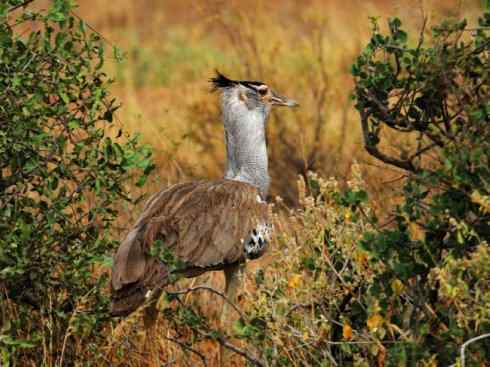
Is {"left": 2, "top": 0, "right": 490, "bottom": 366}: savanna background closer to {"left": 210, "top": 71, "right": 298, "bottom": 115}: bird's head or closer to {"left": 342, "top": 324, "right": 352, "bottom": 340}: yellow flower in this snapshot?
{"left": 342, "top": 324, "right": 352, "bottom": 340}: yellow flower

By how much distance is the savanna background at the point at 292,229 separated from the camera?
3.02 metres

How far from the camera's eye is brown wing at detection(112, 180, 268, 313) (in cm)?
368

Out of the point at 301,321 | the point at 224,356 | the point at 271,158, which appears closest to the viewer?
the point at 301,321

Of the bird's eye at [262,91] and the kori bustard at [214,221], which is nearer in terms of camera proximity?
the kori bustard at [214,221]

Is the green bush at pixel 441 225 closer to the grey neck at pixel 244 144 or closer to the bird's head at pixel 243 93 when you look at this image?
the grey neck at pixel 244 144

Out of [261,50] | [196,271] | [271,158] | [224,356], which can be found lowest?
[224,356]

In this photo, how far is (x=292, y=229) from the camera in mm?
5160

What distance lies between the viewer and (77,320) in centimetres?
356

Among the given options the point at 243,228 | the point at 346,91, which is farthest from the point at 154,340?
the point at 346,91

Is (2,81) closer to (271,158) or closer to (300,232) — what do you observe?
(300,232)

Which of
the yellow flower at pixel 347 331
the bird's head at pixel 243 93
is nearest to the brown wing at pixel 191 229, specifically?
the bird's head at pixel 243 93

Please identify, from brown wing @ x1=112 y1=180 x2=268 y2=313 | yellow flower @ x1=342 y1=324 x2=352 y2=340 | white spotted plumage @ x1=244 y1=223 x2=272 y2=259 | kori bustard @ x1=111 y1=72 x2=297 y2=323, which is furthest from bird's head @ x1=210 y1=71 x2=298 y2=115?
yellow flower @ x1=342 y1=324 x2=352 y2=340

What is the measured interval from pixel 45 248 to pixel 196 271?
2.01 ft

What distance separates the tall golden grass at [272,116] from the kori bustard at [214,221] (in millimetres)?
161
